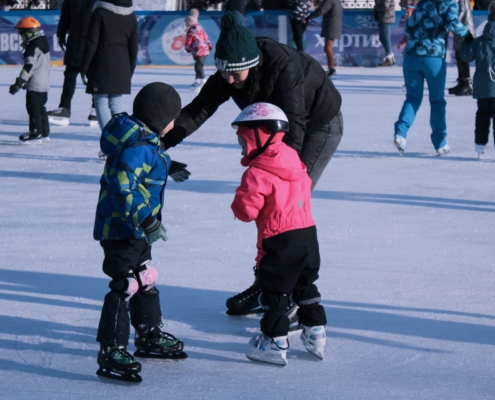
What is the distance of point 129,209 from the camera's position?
3109 mm

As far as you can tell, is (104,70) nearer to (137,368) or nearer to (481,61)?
(481,61)

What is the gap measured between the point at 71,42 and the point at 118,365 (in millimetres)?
6495

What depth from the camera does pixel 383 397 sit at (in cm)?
307

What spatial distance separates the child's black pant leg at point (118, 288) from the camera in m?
3.25

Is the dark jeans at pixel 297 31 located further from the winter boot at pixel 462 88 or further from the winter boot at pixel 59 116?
the winter boot at pixel 59 116

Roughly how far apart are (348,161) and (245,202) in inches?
181

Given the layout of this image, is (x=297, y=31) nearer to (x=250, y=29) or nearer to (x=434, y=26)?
(x=250, y=29)

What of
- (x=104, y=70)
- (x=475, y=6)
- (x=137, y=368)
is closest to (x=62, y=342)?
(x=137, y=368)

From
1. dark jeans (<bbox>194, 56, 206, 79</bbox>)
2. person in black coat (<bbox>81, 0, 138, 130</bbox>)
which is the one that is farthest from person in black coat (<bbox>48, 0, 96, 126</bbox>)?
dark jeans (<bbox>194, 56, 206, 79</bbox>)

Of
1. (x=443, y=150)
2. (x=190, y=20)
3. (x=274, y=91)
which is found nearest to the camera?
(x=274, y=91)

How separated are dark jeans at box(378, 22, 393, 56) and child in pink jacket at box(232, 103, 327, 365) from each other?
43.0ft

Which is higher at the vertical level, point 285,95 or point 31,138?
point 285,95

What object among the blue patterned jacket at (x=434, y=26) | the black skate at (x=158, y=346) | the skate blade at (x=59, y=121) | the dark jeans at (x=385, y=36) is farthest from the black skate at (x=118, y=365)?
the dark jeans at (x=385, y=36)

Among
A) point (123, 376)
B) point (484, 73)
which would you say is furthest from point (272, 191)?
point (484, 73)
